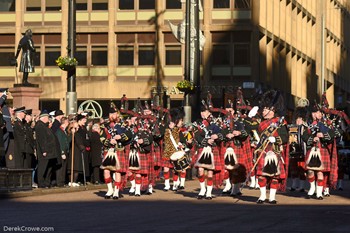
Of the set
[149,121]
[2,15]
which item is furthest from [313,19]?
[149,121]

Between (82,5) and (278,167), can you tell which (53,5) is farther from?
(278,167)

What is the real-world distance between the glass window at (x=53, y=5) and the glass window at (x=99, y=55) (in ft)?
9.65

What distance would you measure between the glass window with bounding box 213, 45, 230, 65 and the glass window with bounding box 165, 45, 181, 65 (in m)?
2.00

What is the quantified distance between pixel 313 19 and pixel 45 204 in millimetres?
62866

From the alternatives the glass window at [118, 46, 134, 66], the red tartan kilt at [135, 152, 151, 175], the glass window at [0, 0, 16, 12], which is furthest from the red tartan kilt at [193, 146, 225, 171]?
the glass window at [0, 0, 16, 12]

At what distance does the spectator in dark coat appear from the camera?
28.7 metres

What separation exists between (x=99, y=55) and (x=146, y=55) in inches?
106

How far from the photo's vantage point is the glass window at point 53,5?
6669 cm

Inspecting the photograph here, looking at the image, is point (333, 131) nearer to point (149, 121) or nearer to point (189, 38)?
point (149, 121)

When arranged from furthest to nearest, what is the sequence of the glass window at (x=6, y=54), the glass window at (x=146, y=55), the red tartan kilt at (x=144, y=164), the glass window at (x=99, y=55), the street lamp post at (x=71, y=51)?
the glass window at (x=6, y=54) → the glass window at (x=99, y=55) → the glass window at (x=146, y=55) → the street lamp post at (x=71, y=51) → the red tartan kilt at (x=144, y=164)

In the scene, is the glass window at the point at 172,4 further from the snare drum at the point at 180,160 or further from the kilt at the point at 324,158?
the kilt at the point at 324,158

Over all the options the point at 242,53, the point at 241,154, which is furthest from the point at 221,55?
the point at 241,154

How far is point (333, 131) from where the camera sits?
25.9 m

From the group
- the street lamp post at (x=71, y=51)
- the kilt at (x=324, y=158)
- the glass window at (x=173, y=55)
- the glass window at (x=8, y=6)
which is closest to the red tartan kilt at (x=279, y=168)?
the kilt at (x=324, y=158)
